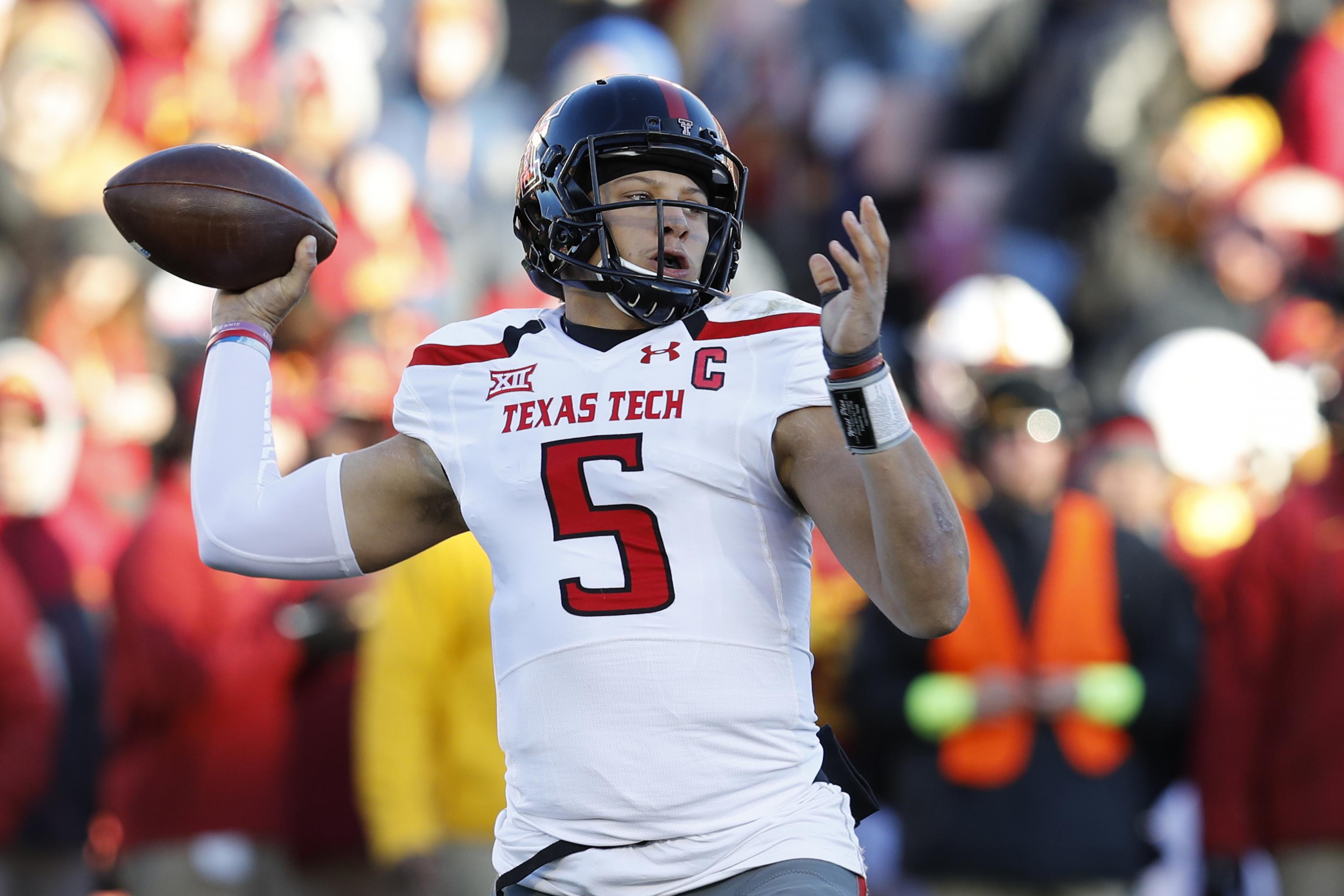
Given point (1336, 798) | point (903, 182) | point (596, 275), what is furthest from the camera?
point (903, 182)

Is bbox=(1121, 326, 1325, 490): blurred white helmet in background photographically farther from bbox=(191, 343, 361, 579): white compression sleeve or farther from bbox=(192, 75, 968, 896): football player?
bbox=(191, 343, 361, 579): white compression sleeve

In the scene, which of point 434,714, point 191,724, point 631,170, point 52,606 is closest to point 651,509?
point 631,170

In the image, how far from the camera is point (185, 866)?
5344 mm

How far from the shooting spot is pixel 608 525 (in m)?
2.71

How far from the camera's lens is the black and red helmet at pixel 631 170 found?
9.45 ft

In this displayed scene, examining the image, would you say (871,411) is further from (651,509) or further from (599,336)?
(599,336)

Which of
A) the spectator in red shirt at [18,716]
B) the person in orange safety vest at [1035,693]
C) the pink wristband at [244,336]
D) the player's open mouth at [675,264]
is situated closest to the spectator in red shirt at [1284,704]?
the person in orange safety vest at [1035,693]

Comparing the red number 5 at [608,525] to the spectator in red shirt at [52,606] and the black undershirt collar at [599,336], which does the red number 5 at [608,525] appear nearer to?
the black undershirt collar at [599,336]

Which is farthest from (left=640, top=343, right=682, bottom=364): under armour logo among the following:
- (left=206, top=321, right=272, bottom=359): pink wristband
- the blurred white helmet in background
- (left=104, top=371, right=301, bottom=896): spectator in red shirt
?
the blurred white helmet in background

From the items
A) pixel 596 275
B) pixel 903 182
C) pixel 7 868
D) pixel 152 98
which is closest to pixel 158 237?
pixel 596 275

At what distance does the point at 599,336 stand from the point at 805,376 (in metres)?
0.39

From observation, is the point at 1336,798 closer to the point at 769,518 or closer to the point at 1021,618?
the point at 1021,618

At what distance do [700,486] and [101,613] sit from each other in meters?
4.33

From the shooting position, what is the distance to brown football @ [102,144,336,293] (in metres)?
3.06
